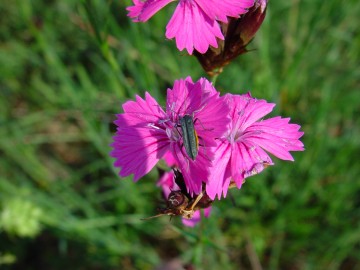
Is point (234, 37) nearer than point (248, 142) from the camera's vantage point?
No

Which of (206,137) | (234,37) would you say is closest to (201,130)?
(206,137)

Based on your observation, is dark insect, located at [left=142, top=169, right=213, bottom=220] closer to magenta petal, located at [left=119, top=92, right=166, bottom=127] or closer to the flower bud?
magenta petal, located at [left=119, top=92, right=166, bottom=127]

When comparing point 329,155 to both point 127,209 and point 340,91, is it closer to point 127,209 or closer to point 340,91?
point 340,91

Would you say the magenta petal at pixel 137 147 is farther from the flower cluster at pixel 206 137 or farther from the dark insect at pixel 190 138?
the dark insect at pixel 190 138

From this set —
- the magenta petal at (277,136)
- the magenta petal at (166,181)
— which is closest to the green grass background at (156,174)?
the magenta petal at (166,181)

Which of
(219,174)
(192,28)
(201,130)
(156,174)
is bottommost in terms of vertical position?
(156,174)

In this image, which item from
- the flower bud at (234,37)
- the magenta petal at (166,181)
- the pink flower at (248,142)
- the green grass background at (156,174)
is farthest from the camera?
the green grass background at (156,174)

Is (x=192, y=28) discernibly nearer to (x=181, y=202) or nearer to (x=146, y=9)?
(x=146, y=9)

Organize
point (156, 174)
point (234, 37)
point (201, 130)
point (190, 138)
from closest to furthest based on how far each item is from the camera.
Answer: point (190, 138) < point (201, 130) < point (234, 37) < point (156, 174)
